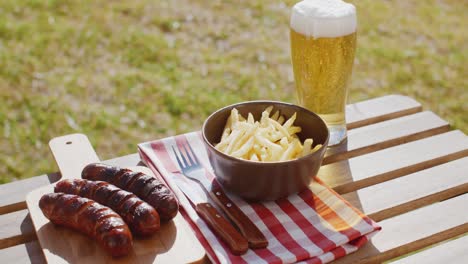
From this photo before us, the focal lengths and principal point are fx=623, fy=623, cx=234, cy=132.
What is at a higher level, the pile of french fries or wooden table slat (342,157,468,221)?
the pile of french fries

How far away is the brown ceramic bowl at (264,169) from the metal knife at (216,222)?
0.30ft

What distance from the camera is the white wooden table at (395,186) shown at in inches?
64.5

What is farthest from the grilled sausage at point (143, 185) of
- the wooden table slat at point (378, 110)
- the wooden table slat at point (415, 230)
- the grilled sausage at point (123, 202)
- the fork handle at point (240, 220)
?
the wooden table slat at point (378, 110)

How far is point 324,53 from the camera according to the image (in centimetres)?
197

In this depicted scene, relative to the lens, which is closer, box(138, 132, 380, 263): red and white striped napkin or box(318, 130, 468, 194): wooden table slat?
box(138, 132, 380, 263): red and white striped napkin

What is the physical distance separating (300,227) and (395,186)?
15.9 inches

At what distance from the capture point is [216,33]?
193 inches

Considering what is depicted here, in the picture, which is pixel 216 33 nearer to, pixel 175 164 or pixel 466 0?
pixel 466 0

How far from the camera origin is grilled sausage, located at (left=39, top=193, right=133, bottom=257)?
4.81 ft

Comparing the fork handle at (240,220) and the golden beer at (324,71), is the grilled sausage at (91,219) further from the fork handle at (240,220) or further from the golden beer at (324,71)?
the golden beer at (324,71)

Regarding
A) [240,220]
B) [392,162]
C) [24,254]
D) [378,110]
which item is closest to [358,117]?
[378,110]

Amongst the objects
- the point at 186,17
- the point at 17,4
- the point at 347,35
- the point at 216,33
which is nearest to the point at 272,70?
the point at 216,33

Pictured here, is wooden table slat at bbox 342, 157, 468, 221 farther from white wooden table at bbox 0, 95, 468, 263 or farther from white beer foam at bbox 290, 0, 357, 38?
white beer foam at bbox 290, 0, 357, 38

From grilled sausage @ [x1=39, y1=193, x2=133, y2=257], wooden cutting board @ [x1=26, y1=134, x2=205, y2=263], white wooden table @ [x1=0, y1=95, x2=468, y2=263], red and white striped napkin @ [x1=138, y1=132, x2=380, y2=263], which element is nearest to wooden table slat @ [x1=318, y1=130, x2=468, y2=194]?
white wooden table @ [x1=0, y1=95, x2=468, y2=263]
